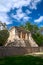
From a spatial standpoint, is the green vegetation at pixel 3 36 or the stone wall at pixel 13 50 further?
the green vegetation at pixel 3 36

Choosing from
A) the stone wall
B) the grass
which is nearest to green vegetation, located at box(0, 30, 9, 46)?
the stone wall

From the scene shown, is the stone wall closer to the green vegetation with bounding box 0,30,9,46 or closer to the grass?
the grass

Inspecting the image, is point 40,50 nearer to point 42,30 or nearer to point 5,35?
point 5,35

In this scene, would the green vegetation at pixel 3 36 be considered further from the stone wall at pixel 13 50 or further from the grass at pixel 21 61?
the grass at pixel 21 61

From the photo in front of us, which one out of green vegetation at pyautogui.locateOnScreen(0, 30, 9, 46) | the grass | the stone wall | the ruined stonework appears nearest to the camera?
the grass

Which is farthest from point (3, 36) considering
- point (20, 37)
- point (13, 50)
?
point (13, 50)

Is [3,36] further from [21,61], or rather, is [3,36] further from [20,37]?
[21,61]

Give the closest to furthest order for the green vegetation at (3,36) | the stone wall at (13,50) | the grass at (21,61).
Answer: the grass at (21,61) < the stone wall at (13,50) < the green vegetation at (3,36)

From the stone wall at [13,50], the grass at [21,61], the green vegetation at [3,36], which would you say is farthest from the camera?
the green vegetation at [3,36]

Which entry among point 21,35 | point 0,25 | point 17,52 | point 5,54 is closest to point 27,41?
point 21,35

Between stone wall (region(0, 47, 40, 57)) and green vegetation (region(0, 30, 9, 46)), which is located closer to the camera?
stone wall (region(0, 47, 40, 57))

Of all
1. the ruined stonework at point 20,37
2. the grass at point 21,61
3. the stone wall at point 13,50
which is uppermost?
the ruined stonework at point 20,37

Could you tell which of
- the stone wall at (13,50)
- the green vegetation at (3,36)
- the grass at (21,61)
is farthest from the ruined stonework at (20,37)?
the grass at (21,61)

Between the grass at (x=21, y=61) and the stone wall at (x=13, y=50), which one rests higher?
the stone wall at (x=13, y=50)
